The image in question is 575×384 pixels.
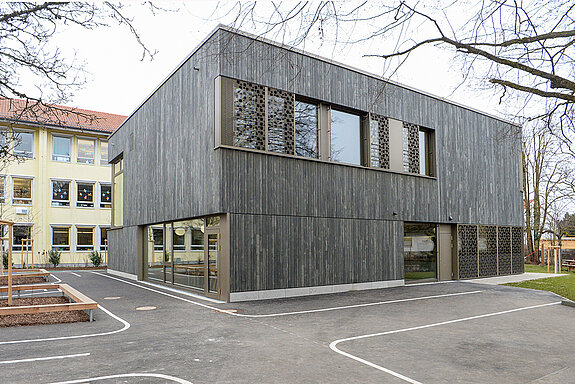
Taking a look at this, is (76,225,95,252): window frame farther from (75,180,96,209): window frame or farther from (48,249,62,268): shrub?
(48,249,62,268): shrub

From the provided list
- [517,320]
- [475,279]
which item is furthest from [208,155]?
[475,279]

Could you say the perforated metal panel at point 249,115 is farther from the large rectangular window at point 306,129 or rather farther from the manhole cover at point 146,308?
the manhole cover at point 146,308

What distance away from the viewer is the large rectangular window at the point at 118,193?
21.2 m

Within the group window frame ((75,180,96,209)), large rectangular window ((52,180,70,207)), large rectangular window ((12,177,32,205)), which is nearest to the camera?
large rectangular window ((12,177,32,205))

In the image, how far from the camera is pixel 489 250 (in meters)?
19.4

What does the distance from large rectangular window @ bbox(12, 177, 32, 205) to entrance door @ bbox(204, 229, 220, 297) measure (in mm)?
21301

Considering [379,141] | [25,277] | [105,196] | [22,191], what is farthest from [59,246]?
[379,141]

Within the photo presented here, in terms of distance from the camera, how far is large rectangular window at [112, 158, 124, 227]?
69.7ft

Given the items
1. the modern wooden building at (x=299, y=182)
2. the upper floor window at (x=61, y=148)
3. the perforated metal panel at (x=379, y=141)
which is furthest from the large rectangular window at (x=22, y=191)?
Result: the perforated metal panel at (x=379, y=141)

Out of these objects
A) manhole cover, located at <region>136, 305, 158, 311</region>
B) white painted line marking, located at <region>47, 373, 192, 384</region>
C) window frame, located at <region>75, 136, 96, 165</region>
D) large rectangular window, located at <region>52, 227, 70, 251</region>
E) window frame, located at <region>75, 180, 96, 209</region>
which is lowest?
manhole cover, located at <region>136, 305, 158, 311</region>

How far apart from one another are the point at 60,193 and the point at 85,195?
1574mm

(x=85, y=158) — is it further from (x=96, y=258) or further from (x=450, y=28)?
(x=450, y=28)

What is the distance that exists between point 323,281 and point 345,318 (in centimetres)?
392

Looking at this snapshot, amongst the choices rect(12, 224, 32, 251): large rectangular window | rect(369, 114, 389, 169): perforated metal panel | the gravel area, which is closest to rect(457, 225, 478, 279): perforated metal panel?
rect(369, 114, 389, 169): perforated metal panel
